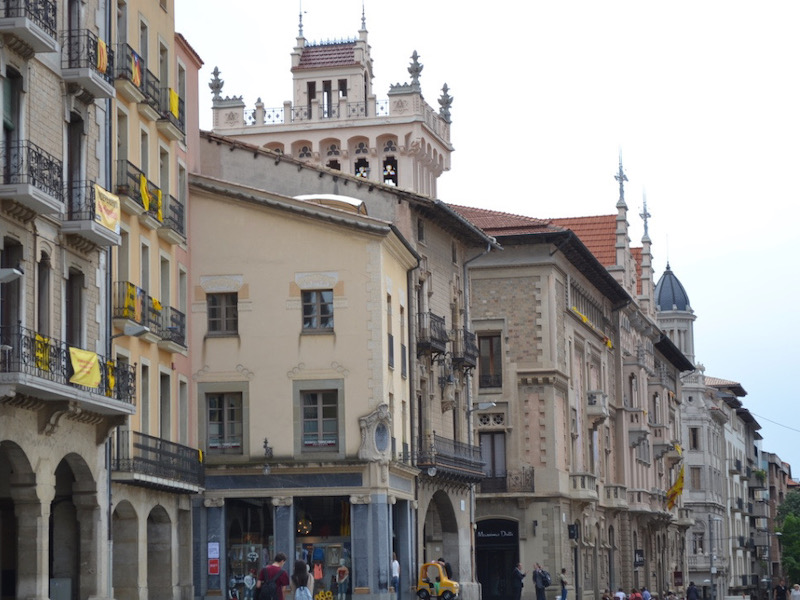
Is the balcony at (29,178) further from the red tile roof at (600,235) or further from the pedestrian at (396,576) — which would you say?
the red tile roof at (600,235)

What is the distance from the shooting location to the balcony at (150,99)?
140 feet

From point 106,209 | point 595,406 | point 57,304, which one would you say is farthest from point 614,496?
point 57,304

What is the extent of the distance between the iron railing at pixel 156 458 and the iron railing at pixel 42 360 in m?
3.98

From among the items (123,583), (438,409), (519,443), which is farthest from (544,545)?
(123,583)

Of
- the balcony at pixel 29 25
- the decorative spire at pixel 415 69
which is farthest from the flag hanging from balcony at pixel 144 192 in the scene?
the decorative spire at pixel 415 69

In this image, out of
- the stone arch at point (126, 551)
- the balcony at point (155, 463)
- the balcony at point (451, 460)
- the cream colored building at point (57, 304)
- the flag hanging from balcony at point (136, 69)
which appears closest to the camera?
the cream colored building at point (57, 304)

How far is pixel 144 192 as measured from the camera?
139ft

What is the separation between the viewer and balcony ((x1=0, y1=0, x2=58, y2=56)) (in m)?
31.5

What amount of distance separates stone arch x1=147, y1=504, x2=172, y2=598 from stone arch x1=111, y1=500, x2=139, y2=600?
2.83 m

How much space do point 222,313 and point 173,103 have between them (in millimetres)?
7513

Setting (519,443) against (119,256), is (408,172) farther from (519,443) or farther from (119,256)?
(119,256)

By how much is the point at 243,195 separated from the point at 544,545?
27.9 metres

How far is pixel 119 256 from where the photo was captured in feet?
135

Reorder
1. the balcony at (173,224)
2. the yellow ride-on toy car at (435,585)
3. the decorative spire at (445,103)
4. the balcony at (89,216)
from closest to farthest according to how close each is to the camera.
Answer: the balcony at (89,216)
the balcony at (173,224)
the yellow ride-on toy car at (435,585)
the decorative spire at (445,103)
